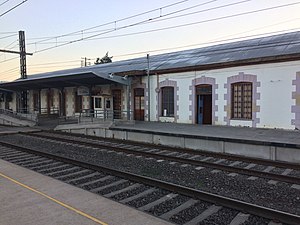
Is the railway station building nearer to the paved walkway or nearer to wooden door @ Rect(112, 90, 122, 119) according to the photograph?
wooden door @ Rect(112, 90, 122, 119)

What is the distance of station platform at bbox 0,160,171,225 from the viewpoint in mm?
4621

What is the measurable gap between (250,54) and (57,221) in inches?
633

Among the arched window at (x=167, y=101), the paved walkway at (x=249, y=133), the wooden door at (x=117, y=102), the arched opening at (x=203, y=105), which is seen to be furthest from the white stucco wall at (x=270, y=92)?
the wooden door at (x=117, y=102)

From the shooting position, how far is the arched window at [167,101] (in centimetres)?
2098

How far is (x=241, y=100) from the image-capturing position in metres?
17.2

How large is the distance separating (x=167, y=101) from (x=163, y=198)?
610 inches

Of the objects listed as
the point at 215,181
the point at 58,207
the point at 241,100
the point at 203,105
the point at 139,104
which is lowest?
the point at 215,181

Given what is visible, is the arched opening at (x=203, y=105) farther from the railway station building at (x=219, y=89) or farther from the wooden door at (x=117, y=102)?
the wooden door at (x=117, y=102)

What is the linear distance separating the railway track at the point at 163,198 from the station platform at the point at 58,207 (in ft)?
1.53

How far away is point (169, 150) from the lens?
41.1ft

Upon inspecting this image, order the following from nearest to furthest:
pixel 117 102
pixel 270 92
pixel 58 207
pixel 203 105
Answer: pixel 58 207
pixel 270 92
pixel 203 105
pixel 117 102

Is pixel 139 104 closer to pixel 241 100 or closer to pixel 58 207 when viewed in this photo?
pixel 241 100

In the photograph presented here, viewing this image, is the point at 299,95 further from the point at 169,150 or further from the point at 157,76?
the point at 157,76

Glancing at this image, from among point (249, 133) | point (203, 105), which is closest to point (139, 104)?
point (203, 105)
